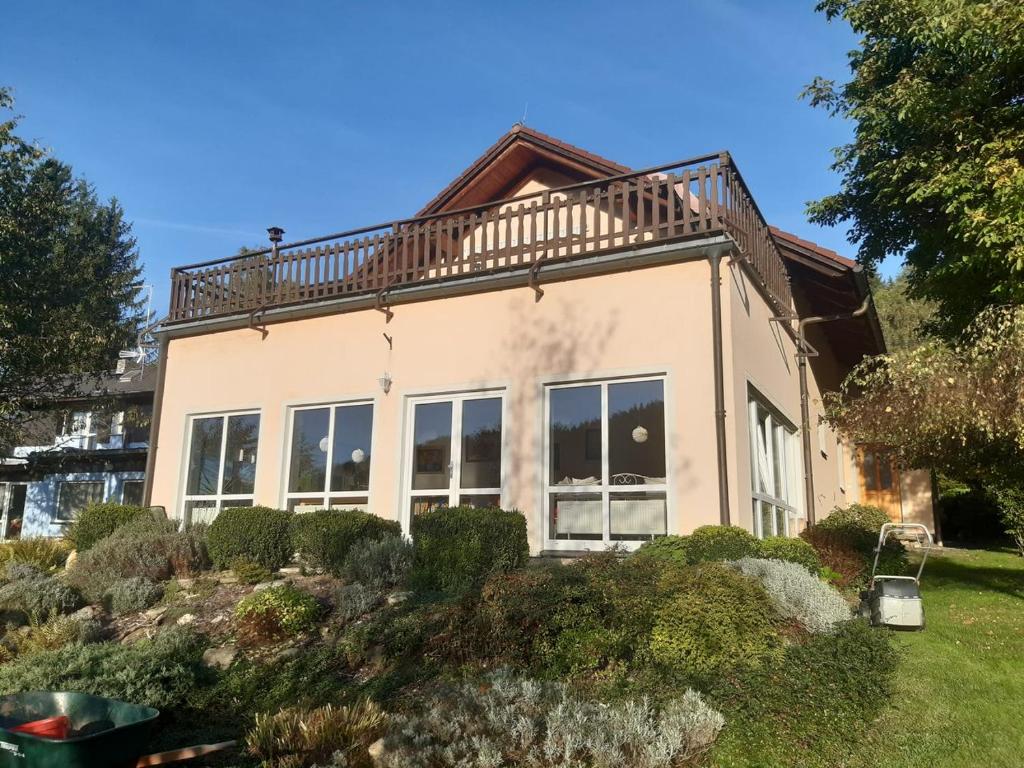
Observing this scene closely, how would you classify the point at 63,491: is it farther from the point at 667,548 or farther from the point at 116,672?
the point at 667,548

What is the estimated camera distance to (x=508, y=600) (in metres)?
6.40

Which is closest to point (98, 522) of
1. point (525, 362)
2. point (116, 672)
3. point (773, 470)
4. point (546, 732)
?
point (116, 672)

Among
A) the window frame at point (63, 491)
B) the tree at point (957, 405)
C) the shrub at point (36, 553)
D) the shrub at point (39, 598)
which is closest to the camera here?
the shrub at point (39, 598)

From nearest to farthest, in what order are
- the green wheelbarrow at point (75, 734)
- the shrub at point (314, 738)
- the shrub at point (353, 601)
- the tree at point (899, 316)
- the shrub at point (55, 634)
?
the green wheelbarrow at point (75, 734) < the shrub at point (314, 738) < the shrub at point (55, 634) < the shrub at point (353, 601) < the tree at point (899, 316)

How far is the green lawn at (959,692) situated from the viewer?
4703 millimetres

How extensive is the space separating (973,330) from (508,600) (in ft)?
23.1

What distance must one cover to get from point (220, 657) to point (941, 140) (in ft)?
39.4

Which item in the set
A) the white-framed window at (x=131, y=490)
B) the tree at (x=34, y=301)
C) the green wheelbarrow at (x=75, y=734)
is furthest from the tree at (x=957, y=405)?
the white-framed window at (x=131, y=490)

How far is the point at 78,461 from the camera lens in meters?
25.5

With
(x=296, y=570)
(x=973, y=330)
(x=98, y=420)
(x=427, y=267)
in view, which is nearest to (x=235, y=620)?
(x=296, y=570)

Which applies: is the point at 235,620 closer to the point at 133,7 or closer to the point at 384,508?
the point at 384,508

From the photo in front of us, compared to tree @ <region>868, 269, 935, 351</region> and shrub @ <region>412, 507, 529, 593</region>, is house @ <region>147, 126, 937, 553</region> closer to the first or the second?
shrub @ <region>412, 507, 529, 593</region>

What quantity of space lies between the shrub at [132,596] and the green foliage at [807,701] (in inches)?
257

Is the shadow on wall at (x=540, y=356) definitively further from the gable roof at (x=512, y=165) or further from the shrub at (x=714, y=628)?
the shrub at (x=714, y=628)
